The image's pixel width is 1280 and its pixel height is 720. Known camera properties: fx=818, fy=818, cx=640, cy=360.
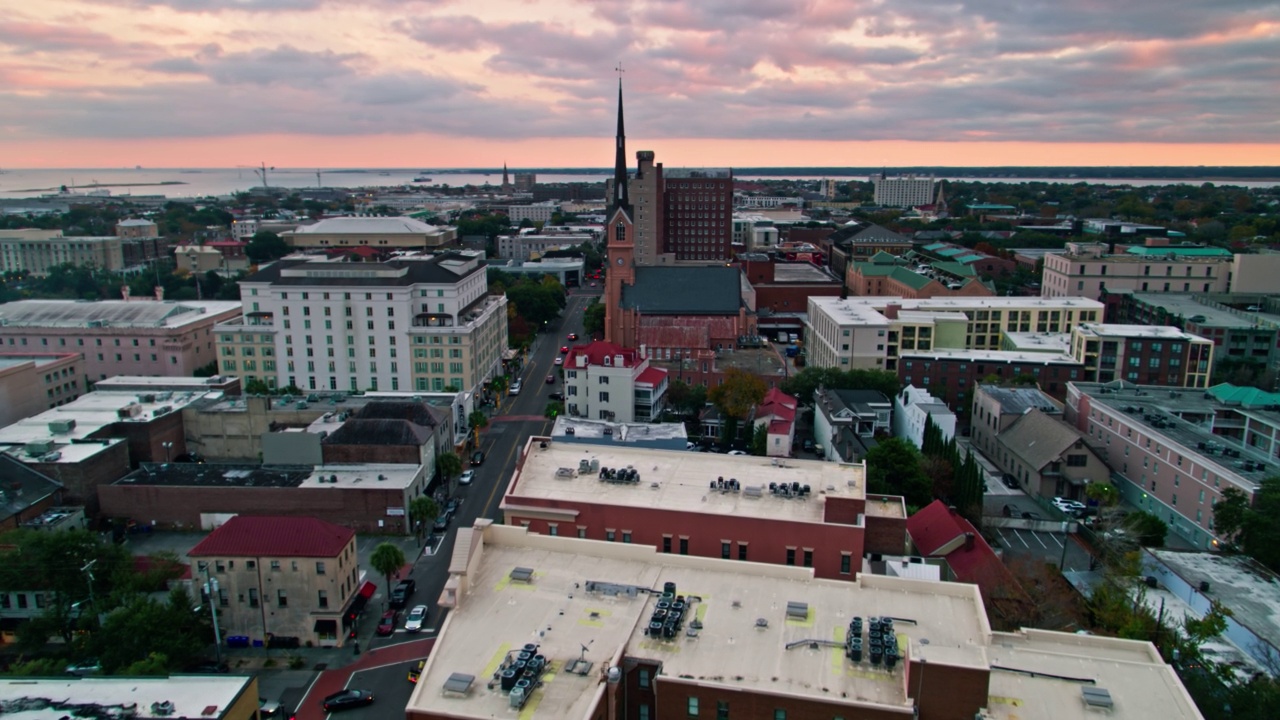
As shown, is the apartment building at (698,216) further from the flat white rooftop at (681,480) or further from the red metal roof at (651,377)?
the flat white rooftop at (681,480)

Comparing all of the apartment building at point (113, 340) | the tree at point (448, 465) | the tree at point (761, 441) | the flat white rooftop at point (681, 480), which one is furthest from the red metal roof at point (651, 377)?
the apartment building at point (113, 340)

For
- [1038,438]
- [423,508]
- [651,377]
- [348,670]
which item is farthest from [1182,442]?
[348,670]

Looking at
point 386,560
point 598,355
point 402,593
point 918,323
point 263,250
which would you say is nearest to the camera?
point 386,560

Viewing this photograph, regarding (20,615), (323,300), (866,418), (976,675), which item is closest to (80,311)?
(323,300)

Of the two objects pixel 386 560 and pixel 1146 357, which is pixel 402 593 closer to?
pixel 386 560

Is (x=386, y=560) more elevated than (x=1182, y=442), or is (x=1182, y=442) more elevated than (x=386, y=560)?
(x=1182, y=442)
